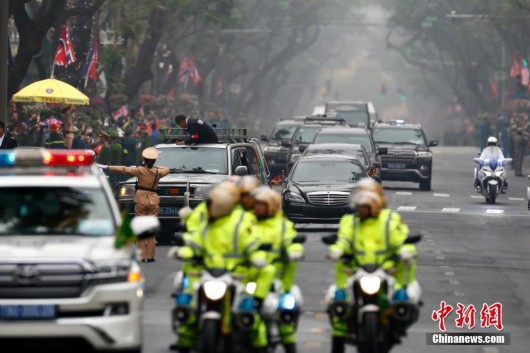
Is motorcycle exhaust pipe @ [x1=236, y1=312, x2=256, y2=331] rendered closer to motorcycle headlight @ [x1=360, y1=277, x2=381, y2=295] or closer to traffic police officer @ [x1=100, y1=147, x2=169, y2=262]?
motorcycle headlight @ [x1=360, y1=277, x2=381, y2=295]

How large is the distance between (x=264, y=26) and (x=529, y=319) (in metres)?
67.7

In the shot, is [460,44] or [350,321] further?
[460,44]

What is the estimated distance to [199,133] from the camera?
25.4 meters

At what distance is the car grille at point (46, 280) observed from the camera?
11672 millimetres

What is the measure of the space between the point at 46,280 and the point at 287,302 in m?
1.91

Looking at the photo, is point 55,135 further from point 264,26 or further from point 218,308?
point 264,26

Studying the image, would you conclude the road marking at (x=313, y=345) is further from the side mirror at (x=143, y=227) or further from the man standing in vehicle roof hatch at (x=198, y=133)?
the man standing in vehicle roof hatch at (x=198, y=133)

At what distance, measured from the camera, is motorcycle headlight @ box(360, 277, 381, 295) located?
1238cm

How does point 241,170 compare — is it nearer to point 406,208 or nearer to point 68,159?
point 68,159

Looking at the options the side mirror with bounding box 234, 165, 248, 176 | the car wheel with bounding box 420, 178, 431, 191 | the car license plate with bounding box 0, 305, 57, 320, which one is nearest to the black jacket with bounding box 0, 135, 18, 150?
the side mirror with bounding box 234, 165, 248, 176

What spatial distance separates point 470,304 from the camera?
57.6 ft

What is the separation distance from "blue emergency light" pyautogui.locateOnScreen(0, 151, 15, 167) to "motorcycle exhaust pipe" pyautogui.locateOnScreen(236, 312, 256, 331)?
2666mm

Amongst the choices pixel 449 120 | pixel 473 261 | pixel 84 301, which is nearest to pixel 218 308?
pixel 84 301

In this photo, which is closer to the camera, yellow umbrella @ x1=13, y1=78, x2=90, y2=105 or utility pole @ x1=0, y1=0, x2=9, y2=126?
utility pole @ x1=0, y1=0, x2=9, y2=126
